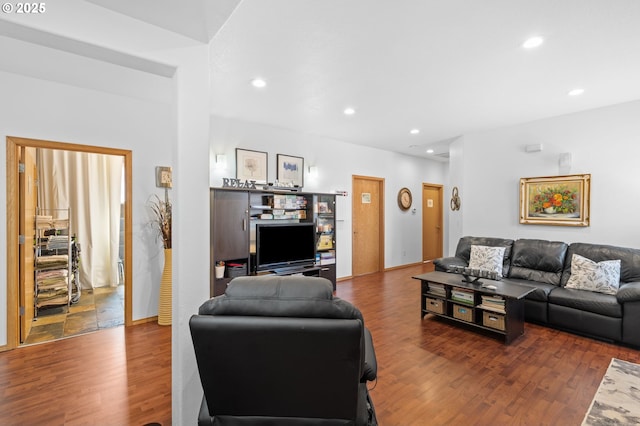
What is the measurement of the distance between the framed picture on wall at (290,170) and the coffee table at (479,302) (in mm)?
2596

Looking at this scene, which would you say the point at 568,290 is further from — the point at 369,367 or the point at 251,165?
the point at 251,165

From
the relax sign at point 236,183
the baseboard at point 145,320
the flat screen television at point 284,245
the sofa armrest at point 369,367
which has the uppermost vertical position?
the relax sign at point 236,183

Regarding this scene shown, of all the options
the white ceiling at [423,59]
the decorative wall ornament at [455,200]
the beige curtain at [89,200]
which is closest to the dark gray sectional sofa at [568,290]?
the decorative wall ornament at [455,200]

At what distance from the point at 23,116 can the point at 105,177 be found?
2.46m

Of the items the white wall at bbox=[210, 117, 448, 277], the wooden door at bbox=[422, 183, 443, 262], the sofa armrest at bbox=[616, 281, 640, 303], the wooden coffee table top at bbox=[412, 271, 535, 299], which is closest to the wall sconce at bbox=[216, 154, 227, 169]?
the white wall at bbox=[210, 117, 448, 277]

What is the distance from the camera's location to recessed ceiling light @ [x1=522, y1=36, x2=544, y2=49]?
2339mm

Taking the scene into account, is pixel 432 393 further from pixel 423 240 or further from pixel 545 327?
pixel 423 240

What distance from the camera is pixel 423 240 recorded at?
7594 millimetres

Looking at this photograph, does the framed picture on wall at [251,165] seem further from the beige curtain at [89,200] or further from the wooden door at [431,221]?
the wooden door at [431,221]

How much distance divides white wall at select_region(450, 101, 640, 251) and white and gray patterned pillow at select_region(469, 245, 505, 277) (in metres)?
0.79

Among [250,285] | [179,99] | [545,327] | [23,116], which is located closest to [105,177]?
[23,116]

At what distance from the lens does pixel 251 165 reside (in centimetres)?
464

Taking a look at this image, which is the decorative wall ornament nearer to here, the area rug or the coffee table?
the coffee table

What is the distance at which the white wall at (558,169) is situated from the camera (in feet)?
12.4
